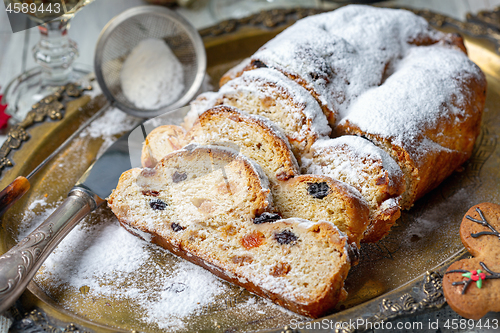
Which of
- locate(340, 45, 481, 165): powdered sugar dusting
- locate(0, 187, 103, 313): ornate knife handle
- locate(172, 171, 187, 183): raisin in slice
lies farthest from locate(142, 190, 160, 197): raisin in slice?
locate(340, 45, 481, 165): powdered sugar dusting

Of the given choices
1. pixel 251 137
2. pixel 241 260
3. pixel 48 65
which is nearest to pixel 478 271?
pixel 241 260

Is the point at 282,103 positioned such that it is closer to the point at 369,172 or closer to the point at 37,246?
the point at 369,172

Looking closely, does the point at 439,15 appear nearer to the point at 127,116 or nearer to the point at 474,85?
the point at 474,85

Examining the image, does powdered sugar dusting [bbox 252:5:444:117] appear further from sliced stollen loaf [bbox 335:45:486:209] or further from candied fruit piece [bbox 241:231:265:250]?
candied fruit piece [bbox 241:231:265:250]

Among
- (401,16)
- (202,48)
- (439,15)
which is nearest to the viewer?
(401,16)

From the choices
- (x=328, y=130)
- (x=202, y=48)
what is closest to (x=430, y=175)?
(x=328, y=130)

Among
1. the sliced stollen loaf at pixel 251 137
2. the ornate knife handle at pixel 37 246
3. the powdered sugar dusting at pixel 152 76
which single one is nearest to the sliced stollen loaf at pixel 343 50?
the sliced stollen loaf at pixel 251 137

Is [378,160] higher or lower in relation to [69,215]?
higher
